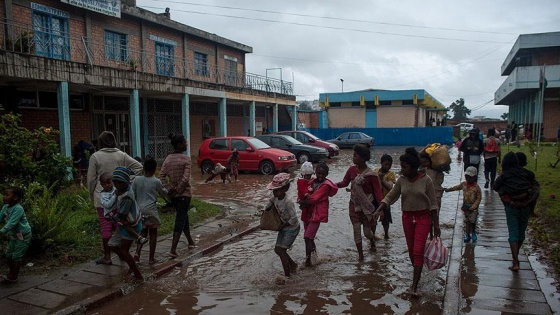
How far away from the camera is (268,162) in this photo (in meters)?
16.4

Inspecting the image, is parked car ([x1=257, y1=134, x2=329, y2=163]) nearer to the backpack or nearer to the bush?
the backpack

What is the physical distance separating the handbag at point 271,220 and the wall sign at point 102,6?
14230 mm

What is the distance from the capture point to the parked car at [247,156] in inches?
645

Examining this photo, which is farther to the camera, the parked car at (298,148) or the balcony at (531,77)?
the balcony at (531,77)

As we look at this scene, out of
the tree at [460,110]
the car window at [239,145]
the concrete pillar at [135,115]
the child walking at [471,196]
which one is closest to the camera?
the child walking at [471,196]

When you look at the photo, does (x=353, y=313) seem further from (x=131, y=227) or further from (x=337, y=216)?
(x=337, y=216)

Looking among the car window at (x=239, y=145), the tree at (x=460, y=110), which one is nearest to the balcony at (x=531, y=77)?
the car window at (x=239, y=145)

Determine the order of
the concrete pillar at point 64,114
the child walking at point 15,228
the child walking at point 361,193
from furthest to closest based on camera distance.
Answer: the concrete pillar at point 64,114, the child walking at point 361,193, the child walking at point 15,228

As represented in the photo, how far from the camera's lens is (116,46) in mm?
18344

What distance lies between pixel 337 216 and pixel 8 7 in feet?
41.4

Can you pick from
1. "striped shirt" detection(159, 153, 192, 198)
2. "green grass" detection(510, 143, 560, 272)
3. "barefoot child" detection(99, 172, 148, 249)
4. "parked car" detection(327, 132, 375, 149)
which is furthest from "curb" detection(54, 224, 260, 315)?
"parked car" detection(327, 132, 375, 149)

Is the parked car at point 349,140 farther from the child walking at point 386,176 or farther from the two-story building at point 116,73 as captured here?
the child walking at point 386,176

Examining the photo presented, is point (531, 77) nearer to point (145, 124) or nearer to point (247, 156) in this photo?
point (247, 156)

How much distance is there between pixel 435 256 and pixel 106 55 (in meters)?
16.5
